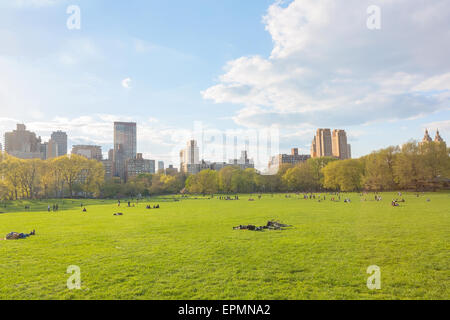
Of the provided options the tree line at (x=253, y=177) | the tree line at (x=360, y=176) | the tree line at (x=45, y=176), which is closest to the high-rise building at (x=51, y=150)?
the tree line at (x=253, y=177)

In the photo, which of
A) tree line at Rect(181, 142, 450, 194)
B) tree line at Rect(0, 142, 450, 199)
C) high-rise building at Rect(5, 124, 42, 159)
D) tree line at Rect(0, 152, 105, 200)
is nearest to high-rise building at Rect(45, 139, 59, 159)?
high-rise building at Rect(5, 124, 42, 159)

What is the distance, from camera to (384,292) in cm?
842

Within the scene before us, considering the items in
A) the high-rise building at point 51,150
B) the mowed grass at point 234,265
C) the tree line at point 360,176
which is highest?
the high-rise building at point 51,150

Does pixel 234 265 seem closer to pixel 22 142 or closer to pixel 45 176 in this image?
pixel 45 176

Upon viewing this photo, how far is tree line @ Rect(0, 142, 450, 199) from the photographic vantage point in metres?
78.4

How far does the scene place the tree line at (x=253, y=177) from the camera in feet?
257

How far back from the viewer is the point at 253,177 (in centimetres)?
12700

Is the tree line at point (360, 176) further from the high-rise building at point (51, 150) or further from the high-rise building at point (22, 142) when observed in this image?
the high-rise building at point (51, 150)

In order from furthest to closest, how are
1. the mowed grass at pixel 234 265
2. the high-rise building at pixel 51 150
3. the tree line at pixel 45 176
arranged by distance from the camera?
1. the high-rise building at pixel 51 150
2. the tree line at pixel 45 176
3. the mowed grass at pixel 234 265

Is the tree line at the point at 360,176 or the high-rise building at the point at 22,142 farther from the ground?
the high-rise building at the point at 22,142

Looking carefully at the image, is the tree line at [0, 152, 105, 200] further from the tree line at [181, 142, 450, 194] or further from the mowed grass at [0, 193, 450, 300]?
the mowed grass at [0, 193, 450, 300]

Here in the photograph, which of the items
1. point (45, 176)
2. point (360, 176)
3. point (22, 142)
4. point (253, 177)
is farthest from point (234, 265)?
point (22, 142)

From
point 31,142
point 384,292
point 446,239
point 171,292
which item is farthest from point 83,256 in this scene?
point 31,142
